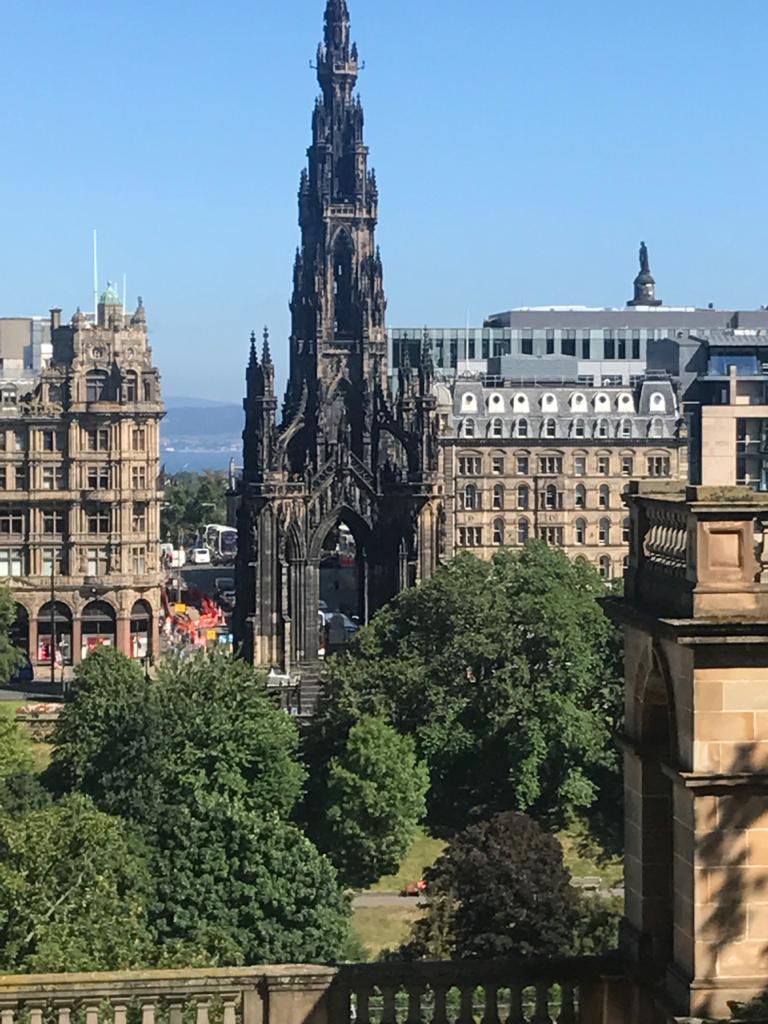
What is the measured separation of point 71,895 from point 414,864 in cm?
2968

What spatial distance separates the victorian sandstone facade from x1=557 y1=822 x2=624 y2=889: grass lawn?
146 feet

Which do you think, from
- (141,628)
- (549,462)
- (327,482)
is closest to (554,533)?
(549,462)

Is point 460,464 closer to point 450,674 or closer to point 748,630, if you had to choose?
point 450,674

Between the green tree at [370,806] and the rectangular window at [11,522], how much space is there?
138 ft

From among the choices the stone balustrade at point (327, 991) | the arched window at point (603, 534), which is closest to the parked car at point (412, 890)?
the stone balustrade at point (327, 991)

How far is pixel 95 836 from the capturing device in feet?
176

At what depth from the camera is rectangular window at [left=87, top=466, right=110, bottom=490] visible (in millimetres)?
117812

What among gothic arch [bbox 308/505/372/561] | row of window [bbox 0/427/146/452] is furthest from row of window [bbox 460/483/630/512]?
row of window [bbox 0/427/146/452]

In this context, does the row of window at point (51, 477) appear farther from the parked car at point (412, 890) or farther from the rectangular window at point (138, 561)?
the parked car at point (412, 890)

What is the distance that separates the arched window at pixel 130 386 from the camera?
387 feet

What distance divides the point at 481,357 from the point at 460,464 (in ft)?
128

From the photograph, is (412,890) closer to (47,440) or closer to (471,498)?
(47,440)

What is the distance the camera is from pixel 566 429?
505 ft

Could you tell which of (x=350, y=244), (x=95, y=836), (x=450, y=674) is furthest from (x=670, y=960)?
(x=350, y=244)
